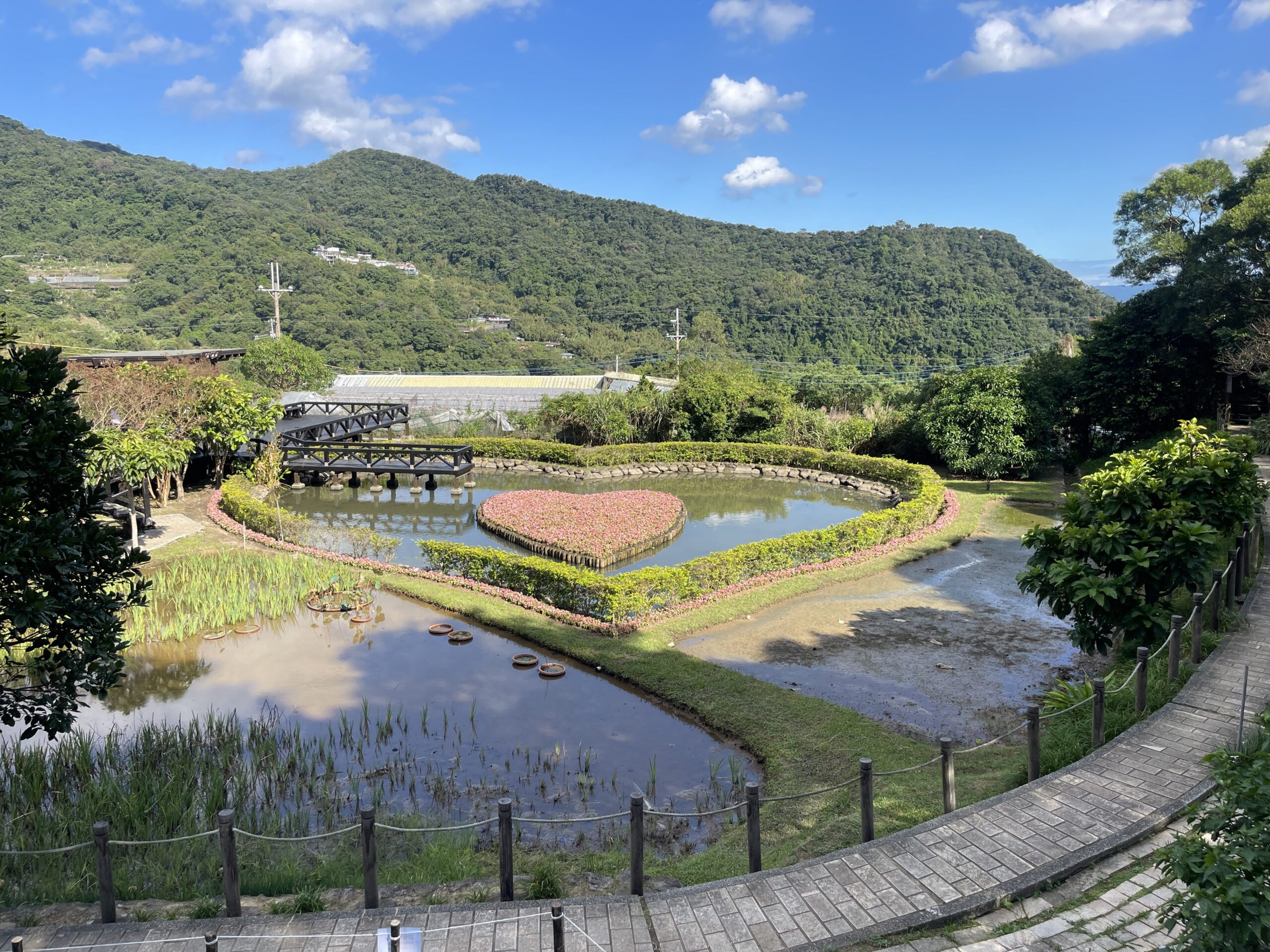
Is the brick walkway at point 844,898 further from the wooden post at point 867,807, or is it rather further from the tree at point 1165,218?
the tree at point 1165,218

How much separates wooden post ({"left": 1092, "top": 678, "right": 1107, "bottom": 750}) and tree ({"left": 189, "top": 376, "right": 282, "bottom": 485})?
752 inches

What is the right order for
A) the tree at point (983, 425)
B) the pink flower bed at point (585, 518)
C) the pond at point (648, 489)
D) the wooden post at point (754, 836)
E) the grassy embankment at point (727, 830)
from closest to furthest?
the wooden post at point (754, 836)
the grassy embankment at point (727, 830)
the pink flower bed at point (585, 518)
the pond at point (648, 489)
the tree at point (983, 425)

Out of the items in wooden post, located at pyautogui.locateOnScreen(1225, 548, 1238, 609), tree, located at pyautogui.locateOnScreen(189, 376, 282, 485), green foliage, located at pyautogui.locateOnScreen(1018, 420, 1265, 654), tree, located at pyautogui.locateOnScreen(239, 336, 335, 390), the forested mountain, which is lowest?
wooden post, located at pyautogui.locateOnScreen(1225, 548, 1238, 609)

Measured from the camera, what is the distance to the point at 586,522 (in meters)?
17.8

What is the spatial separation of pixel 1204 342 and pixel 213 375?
26776 millimetres

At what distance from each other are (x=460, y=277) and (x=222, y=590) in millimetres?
55340

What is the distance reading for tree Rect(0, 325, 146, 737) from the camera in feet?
18.2

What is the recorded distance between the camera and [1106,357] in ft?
82.4

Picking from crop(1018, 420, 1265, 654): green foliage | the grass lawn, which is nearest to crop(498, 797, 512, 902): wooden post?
the grass lawn

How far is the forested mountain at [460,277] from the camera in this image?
165ft

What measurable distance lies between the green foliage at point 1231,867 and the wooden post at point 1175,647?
451 cm

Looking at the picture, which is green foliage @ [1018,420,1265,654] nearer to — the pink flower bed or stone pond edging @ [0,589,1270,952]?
stone pond edging @ [0,589,1270,952]

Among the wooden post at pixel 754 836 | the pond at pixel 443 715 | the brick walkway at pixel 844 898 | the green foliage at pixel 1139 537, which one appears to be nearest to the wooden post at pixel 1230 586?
the green foliage at pixel 1139 537

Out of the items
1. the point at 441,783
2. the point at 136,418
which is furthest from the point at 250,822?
the point at 136,418
